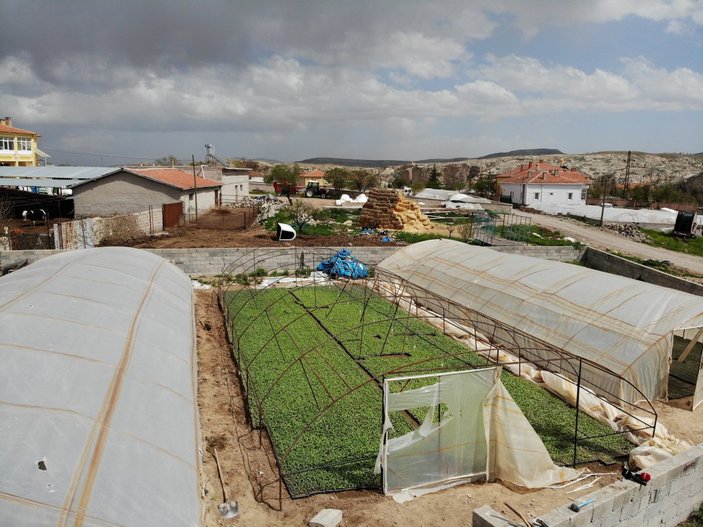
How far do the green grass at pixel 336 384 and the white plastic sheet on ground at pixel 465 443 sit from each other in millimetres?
513

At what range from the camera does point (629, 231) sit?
30750 mm

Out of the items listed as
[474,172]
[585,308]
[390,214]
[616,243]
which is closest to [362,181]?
[390,214]

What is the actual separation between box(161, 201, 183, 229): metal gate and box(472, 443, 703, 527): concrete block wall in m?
22.5

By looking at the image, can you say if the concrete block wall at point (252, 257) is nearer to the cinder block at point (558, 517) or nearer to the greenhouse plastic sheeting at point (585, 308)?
the greenhouse plastic sheeting at point (585, 308)

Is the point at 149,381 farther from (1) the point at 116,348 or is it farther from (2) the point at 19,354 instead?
(2) the point at 19,354

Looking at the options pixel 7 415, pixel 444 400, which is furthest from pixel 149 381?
pixel 444 400

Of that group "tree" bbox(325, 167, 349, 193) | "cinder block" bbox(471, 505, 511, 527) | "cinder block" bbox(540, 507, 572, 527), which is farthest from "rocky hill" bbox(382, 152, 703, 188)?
"cinder block" bbox(471, 505, 511, 527)

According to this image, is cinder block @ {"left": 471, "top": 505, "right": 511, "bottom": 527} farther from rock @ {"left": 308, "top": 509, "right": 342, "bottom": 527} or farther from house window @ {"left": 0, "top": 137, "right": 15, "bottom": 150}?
house window @ {"left": 0, "top": 137, "right": 15, "bottom": 150}

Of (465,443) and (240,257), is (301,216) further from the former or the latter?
(465,443)

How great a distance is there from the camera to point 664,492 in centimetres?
634

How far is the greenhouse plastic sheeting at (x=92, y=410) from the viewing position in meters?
4.38

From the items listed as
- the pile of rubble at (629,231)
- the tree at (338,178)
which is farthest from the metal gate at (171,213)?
the tree at (338,178)

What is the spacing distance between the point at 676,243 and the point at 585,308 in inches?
852

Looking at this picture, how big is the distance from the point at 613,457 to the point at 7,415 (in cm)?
804
